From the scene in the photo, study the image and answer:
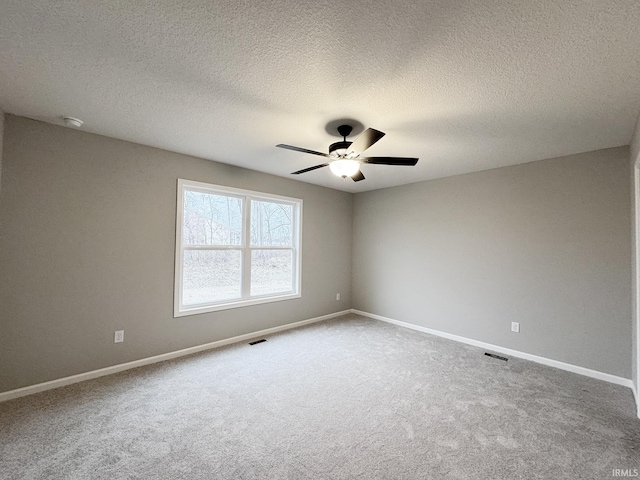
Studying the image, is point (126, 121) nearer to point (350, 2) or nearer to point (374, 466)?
point (350, 2)

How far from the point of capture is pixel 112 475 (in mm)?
1623

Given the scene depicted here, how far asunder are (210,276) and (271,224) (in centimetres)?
124

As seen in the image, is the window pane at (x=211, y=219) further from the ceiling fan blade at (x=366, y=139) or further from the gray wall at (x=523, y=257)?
the gray wall at (x=523, y=257)

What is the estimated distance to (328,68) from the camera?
1732mm

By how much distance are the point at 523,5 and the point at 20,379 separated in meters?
4.45

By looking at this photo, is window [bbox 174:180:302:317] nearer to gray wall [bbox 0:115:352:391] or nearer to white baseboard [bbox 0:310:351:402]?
gray wall [bbox 0:115:352:391]

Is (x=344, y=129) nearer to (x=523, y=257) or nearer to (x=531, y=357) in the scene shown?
(x=523, y=257)

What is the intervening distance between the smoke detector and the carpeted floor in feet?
8.10

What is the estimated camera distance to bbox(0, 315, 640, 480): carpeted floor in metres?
1.71

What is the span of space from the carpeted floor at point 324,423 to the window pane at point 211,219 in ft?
4.99

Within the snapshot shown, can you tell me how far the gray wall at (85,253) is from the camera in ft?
8.15

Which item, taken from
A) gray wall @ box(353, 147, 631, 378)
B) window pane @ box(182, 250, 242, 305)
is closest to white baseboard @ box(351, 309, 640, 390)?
gray wall @ box(353, 147, 631, 378)

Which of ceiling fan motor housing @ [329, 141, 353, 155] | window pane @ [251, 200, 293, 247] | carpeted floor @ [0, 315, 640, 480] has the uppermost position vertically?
ceiling fan motor housing @ [329, 141, 353, 155]

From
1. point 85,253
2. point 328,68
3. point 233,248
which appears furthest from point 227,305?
point 328,68
